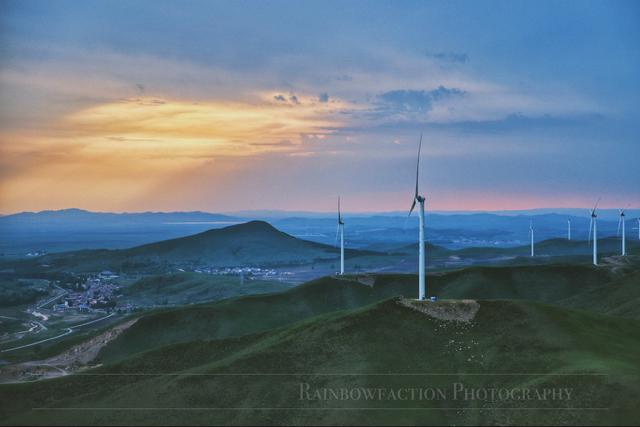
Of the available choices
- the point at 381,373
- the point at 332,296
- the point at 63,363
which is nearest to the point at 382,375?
the point at 381,373

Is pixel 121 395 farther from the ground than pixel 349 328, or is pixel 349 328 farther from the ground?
pixel 349 328

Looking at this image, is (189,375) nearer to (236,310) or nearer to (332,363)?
(332,363)

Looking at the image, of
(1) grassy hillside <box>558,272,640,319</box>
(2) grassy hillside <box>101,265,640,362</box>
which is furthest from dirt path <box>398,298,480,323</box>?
(2) grassy hillside <box>101,265,640,362</box>

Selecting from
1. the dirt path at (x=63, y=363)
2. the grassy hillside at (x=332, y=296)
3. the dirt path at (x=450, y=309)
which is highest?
the dirt path at (x=450, y=309)

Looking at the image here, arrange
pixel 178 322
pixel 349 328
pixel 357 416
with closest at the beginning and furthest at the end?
pixel 357 416
pixel 349 328
pixel 178 322

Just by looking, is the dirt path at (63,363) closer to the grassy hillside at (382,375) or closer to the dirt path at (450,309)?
the grassy hillside at (382,375)

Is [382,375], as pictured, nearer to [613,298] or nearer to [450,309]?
Answer: [450,309]

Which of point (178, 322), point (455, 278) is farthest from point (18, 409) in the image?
point (455, 278)

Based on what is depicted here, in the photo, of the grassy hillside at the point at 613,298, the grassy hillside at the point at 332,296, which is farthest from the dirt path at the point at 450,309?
the grassy hillside at the point at 332,296
